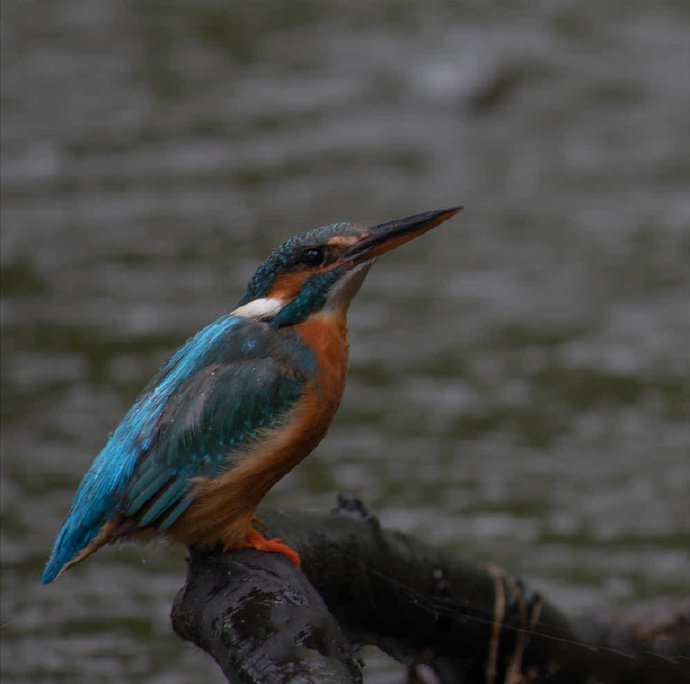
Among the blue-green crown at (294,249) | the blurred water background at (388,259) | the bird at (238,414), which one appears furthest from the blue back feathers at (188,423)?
the blurred water background at (388,259)

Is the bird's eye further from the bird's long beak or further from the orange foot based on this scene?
the orange foot

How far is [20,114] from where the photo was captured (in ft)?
32.9

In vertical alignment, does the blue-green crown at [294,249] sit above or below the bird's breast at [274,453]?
above

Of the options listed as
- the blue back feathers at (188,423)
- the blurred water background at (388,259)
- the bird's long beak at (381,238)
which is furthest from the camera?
the blurred water background at (388,259)

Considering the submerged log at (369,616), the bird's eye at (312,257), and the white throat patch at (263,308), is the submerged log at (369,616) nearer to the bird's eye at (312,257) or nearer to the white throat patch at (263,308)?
the white throat patch at (263,308)

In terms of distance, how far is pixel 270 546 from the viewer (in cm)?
302

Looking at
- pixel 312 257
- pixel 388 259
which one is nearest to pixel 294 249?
pixel 312 257

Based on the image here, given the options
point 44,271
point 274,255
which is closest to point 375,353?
point 44,271

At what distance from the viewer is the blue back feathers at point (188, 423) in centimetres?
296

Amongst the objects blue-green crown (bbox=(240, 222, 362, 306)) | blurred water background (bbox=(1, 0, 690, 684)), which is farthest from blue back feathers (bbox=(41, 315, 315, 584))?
blurred water background (bbox=(1, 0, 690, 684))

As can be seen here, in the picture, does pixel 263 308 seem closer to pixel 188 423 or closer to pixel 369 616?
pixel 188 423

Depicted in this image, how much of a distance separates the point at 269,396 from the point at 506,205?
5.95 metres

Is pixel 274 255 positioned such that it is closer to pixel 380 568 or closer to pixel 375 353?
pixel 380 568

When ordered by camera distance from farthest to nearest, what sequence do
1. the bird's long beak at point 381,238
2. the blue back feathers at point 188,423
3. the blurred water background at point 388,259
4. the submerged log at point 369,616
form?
the blurred water background at point 388,259 → the bird's long beak at point 381,238 → the blue back feathers at point 188,423 → the submerged log at point 369,616
